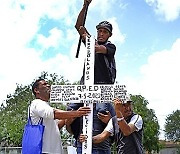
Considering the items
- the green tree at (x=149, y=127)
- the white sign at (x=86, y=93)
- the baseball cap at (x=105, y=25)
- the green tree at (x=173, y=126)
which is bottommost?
the white sign at (x=86, y=93)

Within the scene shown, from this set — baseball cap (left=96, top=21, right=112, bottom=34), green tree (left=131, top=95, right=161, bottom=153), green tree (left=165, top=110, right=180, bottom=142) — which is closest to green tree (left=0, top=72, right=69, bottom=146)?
green tree (left=131, top=95, right=161, bottom=153)

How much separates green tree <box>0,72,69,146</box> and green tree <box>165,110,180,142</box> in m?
42.6

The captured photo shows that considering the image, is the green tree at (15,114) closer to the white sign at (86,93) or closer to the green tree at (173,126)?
the white sign at (86,93)

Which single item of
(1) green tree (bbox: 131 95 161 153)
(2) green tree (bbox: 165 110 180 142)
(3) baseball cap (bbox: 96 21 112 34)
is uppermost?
(2) green tree (bbox: 165 110 180 142)

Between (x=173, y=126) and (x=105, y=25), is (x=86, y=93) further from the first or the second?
(x=173, y=126)

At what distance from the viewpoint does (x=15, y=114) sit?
44375 millimetres

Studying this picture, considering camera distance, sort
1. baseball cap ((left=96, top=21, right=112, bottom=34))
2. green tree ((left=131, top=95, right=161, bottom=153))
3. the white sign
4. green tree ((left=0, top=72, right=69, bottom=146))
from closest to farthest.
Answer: the white sign
baseball cap ((left=96, top=21, right=112, bottom=34))
green tree ((left=0, top=72, right=69, bottom=146))
green tree ((left=131, top=95, right=161, bottom=153))

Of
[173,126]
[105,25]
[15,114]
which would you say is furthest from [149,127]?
[105,25]

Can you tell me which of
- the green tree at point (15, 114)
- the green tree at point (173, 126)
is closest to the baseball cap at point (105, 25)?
the green tree at point (15, 114)

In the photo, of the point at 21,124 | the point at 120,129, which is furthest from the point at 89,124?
the point at 21,124

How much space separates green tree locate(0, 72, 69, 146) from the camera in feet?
134

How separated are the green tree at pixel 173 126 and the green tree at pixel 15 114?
4256 cm

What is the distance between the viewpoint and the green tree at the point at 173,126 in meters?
81.5

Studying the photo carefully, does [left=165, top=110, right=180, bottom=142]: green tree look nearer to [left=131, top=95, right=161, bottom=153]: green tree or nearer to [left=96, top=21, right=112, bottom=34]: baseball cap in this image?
[left=131, top=95, right=161, bottom=153]: green tree
